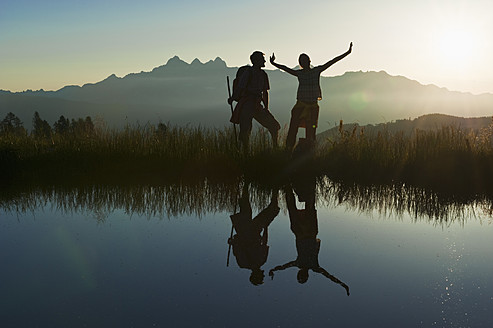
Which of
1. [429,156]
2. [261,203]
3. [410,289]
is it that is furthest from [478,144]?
[410,289]

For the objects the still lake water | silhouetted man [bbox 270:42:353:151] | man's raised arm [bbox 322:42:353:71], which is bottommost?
the still lake water

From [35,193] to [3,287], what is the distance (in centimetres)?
408

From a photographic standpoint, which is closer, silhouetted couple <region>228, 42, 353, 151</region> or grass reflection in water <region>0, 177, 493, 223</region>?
grass reflection in water <region>0, 177, 493, 223</region>

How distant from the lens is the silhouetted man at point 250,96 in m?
10.2

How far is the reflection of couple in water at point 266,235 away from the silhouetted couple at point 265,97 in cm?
310

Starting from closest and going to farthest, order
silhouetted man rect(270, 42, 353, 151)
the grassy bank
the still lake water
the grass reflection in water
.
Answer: the still lake water < the grass reflection in water < the grassy bank < silhouetted man rect(270, 42, 353, 151)

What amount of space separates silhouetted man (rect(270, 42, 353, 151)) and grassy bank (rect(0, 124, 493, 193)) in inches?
21.9

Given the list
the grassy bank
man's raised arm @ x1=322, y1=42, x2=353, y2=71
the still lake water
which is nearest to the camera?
the still lake water

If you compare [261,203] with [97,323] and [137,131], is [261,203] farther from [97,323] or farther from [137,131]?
[137,131]

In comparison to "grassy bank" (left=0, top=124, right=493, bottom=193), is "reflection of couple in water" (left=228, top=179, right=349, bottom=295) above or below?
below

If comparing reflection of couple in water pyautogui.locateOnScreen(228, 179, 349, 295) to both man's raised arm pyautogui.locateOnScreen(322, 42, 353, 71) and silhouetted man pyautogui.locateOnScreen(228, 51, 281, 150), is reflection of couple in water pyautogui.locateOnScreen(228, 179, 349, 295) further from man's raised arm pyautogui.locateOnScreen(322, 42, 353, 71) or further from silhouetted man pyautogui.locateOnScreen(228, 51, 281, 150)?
man's raised arm pyautogui.locateOnScreen(322, 42, 353, 71)

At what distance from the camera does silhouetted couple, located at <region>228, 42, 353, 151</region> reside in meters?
10.2

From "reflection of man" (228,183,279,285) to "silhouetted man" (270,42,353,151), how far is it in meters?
3.70

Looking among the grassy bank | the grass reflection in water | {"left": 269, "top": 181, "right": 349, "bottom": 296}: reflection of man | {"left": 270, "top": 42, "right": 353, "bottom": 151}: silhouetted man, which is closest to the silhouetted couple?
{"left": 270, "top": 42, "right": 353, "bottom": 151}: silhouetted man
